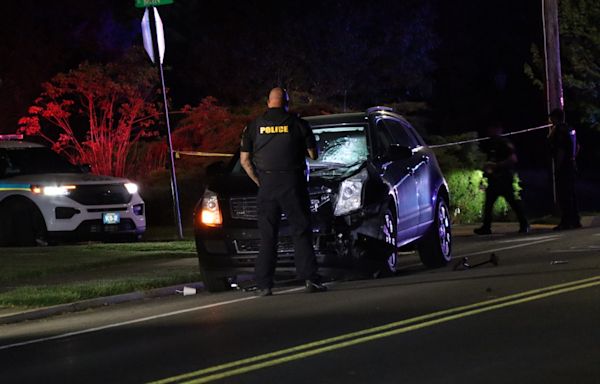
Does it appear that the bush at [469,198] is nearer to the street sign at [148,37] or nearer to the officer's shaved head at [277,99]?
the street sign at [148,37]

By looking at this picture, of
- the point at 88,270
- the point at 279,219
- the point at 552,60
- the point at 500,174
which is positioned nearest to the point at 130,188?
the point at 88,270

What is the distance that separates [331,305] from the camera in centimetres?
973

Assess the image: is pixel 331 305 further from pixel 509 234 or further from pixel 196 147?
pixel 196 147

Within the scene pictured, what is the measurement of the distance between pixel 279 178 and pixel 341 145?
212 cm

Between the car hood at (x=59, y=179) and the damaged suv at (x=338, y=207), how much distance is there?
19.4 feet

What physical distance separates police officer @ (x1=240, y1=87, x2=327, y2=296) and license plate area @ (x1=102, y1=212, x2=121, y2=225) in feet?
25.2

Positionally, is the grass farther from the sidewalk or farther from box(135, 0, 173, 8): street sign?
box(135, 0, 173, 8): street sign

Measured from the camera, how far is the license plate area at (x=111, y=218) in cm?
1786

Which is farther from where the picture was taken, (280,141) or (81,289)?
(81,289)

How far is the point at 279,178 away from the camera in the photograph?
1045 centimetres

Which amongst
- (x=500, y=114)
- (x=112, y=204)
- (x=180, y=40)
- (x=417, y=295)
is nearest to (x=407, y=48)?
(x=180, y=40)

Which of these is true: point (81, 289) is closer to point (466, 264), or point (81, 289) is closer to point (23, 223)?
point (466, 264)

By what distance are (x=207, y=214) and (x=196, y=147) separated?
1340 cm

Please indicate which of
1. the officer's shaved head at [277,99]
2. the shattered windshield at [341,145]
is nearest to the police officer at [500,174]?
the shattered windshield at [341,145]
